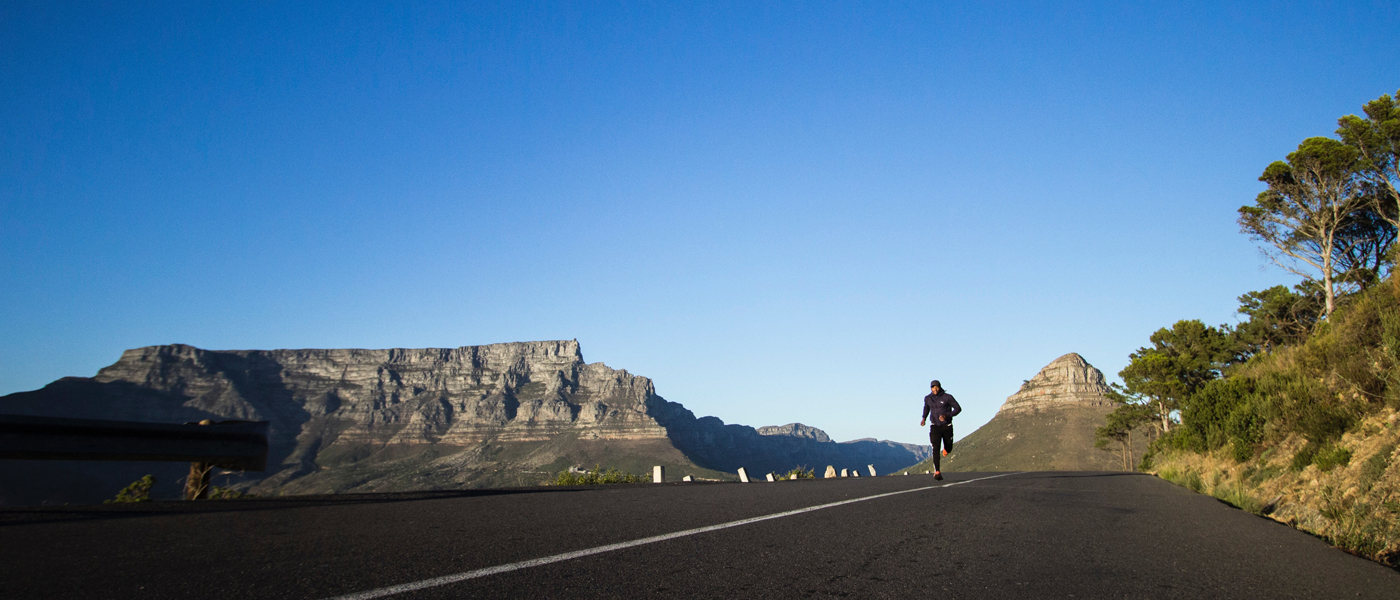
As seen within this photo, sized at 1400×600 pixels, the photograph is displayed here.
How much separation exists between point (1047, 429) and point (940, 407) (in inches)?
5767

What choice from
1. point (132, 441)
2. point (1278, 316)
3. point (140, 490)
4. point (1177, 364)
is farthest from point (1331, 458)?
point (1177, 364)

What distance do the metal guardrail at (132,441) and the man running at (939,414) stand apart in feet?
42.4

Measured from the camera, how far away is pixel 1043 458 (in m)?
122

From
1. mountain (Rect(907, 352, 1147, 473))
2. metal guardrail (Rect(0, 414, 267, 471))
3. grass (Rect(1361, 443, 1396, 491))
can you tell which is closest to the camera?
metal guardrail (Rect(0, 414, 267, 471))

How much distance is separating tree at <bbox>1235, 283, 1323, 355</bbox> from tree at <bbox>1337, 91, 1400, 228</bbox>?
9.30 meters

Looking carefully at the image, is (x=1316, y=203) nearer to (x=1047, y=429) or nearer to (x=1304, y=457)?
(x=1304, y=457)

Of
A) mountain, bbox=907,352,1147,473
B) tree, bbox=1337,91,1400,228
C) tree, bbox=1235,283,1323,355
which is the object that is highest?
tree, bbox=1337,91,1400,228

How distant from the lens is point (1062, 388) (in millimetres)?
173875

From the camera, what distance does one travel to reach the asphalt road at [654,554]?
3855mm

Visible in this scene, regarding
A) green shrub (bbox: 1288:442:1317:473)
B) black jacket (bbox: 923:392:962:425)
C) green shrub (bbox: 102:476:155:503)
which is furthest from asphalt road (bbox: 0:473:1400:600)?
black jacket (bbox: 923:392:962:425)

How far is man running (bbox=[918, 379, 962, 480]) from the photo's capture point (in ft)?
51.1

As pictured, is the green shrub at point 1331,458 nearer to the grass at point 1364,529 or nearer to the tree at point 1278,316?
the grass at point 1364,529

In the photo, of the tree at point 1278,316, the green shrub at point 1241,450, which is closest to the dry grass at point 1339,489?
the green shrub at point 1241,450

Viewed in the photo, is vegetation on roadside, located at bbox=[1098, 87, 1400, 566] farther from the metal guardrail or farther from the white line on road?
the metal guardrail
